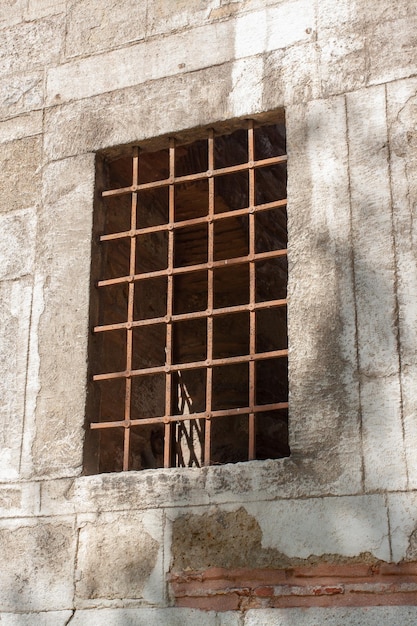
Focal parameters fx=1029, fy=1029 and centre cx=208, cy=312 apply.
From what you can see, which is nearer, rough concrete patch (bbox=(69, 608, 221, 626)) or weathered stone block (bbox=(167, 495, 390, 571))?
weathered stone block (bbox=(167, 495, 390, 571))

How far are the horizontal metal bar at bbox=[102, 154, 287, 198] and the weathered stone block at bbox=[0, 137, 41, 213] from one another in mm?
354

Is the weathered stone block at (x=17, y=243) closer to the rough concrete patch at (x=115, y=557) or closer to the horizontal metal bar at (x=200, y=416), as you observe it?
the horizontal metal bar at (x=200, y=416)

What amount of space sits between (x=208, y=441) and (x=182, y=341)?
233cm

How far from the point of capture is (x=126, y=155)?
4438 mm

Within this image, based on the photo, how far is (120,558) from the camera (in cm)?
374

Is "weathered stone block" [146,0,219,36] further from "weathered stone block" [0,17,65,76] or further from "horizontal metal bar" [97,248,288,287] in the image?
"horizontal metal bar" [97,248,288,287]

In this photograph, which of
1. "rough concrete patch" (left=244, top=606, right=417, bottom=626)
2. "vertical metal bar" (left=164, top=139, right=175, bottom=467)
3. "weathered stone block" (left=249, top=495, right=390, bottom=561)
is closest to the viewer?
"rough concrete patch" (left=244, top=606, right=417, bottom=626)

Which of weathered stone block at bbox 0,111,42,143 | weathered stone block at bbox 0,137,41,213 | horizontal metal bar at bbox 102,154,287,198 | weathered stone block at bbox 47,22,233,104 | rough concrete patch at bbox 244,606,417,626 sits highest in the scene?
weathered stone block at bbox 47,22,233,104

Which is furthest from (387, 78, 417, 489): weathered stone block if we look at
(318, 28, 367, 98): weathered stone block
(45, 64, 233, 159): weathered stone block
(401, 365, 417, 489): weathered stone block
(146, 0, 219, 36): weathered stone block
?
(146, 0, 219, 36): weathered stone block

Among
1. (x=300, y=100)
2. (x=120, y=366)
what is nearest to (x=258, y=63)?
(x=300, y=100)

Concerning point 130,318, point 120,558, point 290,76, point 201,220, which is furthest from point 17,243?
point 120,558

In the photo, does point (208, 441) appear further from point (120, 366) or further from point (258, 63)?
point (258, 63)

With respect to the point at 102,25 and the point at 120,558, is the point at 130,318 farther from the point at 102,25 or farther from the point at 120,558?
the point at 102,25

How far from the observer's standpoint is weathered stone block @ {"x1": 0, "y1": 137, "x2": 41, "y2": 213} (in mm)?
4520
